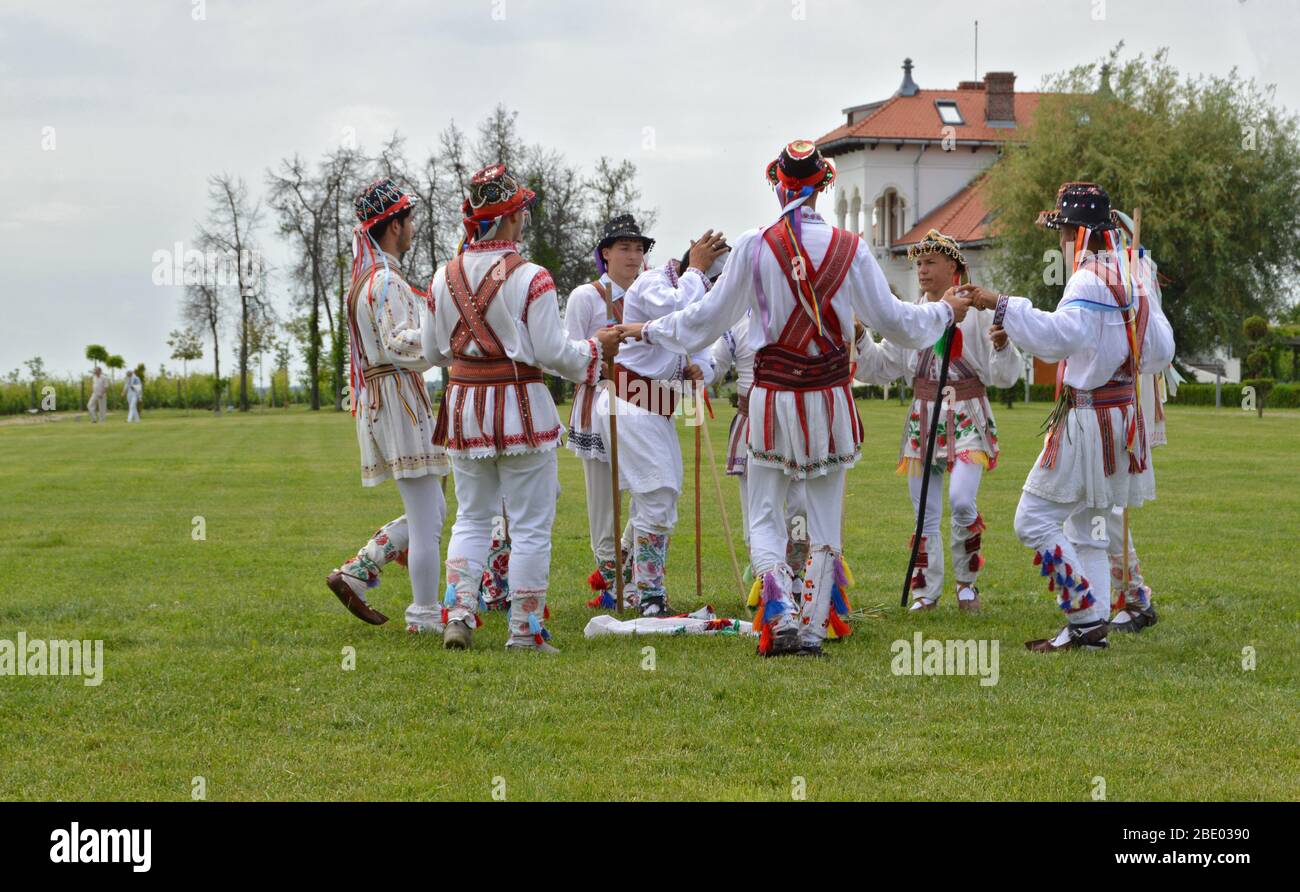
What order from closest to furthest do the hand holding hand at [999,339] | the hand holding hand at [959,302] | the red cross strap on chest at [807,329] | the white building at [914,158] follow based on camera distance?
1. the red cross strap on chest at [807,329]
2. the hand holding hand at [959,302]
3. the hand holding hand at [999,339]
4. the white building at [914,158]

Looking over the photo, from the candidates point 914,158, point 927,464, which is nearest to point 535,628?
point 927,464

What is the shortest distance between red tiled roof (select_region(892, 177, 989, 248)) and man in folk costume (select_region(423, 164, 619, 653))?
5073cm

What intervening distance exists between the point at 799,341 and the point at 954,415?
7.62ft

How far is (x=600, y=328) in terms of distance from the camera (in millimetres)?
8594

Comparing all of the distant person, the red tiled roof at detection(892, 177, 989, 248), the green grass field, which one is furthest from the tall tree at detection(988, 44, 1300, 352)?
the green grass field

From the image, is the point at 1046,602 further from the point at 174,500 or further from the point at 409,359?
the point at 174,500

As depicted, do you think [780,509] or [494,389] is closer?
[494,389]

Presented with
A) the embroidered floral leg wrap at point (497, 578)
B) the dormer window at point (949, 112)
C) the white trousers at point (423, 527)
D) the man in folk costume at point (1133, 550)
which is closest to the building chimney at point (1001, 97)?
the dormer window at point (949, 112)

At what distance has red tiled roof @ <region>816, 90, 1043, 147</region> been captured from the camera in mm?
61094

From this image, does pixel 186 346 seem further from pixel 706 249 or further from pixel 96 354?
pixel 706 249

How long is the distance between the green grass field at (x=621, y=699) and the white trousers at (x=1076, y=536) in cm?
30

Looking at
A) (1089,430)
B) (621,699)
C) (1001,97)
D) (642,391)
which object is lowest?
(621,699)

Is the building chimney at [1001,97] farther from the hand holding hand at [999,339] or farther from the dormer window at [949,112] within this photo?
the hand holding hand at [999,339]

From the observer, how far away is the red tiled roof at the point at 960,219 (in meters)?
57.4
